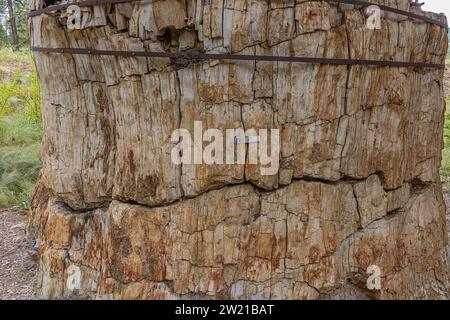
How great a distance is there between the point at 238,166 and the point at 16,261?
218 cm

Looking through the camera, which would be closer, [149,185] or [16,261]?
[149,185]

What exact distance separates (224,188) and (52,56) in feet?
3.84

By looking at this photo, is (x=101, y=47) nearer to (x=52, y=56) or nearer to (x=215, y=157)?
(x=52, y=56)

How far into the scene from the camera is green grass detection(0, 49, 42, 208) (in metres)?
4.80

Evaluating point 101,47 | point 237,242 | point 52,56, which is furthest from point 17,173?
point 237,242

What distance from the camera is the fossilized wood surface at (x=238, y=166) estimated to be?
210cm

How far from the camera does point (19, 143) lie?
636cm

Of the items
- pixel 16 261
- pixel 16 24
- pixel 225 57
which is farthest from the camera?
pixel 16 24

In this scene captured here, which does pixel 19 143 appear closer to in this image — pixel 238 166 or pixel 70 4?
pixel 70 4

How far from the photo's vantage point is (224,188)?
2.24 meters

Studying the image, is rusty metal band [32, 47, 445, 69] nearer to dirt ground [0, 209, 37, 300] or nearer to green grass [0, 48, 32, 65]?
dirt ground [0, 209, 37, 300]

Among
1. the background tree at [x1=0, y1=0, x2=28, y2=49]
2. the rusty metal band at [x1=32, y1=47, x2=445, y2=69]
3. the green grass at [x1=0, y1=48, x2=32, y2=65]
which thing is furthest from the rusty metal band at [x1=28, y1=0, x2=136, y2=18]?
the background tree at [x1=0, y1=0, x2=28, y2=49]

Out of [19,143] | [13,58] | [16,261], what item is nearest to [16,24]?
[13,58]

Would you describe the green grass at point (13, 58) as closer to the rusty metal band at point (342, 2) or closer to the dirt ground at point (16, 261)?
the dirt ground at point (16, 261)
